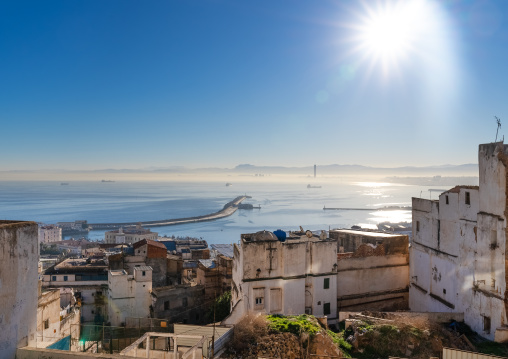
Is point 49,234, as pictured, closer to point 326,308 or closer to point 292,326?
→ point 326,308

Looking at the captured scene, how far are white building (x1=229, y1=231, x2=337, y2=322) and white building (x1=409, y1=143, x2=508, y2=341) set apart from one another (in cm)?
427

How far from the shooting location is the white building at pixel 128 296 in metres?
23.3

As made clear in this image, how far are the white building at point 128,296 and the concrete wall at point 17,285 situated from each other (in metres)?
19.0

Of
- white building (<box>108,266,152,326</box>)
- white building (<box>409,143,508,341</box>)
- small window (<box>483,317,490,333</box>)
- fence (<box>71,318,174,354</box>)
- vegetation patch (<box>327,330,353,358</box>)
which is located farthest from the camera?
white building (<box>108,266,152,326</box>)

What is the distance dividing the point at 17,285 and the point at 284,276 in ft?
42.3

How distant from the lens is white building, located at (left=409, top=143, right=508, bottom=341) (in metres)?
12.8

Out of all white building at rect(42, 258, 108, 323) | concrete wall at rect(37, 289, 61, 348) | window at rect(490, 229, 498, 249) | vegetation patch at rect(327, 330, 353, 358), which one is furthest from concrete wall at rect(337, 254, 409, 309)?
white building at rect(42, 258, 108, 323)

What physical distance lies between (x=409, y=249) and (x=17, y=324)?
18541 mm

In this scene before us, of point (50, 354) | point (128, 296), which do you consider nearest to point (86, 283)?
point (128, 296)

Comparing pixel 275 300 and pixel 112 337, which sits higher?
pixel 275 300

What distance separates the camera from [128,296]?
23344 mm

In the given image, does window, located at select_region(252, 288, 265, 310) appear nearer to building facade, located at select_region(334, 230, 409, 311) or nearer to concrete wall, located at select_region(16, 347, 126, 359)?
building facade, located at select_region(334, 230, 409, 311)

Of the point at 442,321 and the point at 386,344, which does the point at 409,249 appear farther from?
the point at 386,344

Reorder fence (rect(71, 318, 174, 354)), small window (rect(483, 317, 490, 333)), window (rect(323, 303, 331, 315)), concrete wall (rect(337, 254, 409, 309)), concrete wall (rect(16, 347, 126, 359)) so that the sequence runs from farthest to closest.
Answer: concrete wall (rect(337, 254, 409, 309)), window (rect(323, 303, 331, 315)), fence (rect(71, 318, 174, 354)), small window (rect(483, 317, 490, 333)), concrete wall (rect(16, 347, 126, 359))
